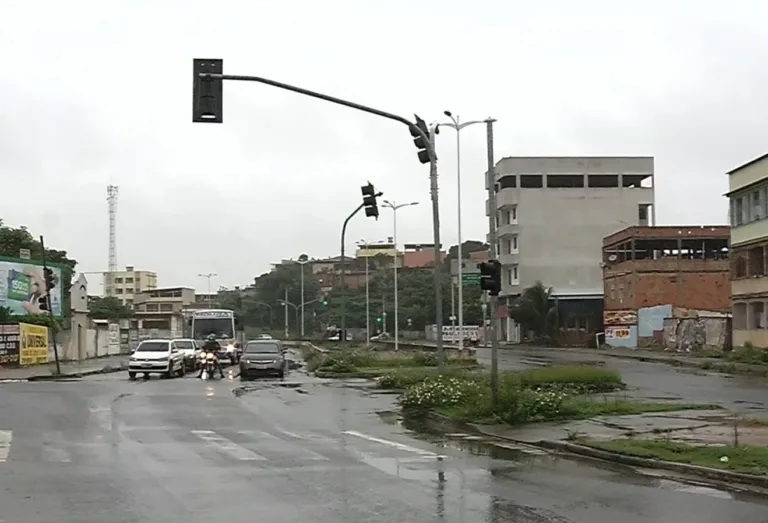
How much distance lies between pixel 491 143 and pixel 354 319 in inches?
3928

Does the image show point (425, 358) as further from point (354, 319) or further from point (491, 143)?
point (354, 319)

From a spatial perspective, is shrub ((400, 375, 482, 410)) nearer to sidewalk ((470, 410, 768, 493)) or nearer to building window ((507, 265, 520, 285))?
sidewalk ((470, 410, 768, 493))

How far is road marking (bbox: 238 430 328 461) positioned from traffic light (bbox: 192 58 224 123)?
5.50 m

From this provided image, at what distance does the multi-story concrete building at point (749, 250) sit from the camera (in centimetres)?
5394

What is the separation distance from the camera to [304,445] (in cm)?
1722

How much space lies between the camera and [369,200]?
28641mm

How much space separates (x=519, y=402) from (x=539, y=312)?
67.1 meters

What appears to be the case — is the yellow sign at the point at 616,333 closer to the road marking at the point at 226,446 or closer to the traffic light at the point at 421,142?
the traffic light at the point at 421,142

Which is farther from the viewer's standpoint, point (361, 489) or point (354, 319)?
point (354, 319)

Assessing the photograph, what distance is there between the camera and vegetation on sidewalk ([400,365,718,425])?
67.9 ft

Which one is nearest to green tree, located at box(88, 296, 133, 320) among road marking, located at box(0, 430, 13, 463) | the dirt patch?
road marking, located at box(0, 430, 13, 463)

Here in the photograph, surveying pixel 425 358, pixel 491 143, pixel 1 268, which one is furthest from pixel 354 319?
pixel 491 143

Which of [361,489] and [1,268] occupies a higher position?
[1,268]

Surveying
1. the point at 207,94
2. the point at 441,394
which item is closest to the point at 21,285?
the point at 441,394
